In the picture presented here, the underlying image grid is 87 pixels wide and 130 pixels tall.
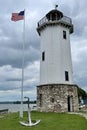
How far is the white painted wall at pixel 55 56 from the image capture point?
80.5ft

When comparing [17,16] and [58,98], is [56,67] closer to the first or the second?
[58,98]

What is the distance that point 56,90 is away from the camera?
922 inches

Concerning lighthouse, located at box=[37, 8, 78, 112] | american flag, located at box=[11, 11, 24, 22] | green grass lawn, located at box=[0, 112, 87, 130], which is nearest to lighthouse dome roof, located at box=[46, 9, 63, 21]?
lighthouse, located at box=[37, 8, 78, 112]

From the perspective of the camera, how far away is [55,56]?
82.0 feet

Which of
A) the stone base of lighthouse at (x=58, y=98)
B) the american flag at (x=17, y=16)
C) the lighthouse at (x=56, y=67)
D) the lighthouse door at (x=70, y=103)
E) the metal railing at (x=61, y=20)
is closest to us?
the american flag at (x=17, y=16)

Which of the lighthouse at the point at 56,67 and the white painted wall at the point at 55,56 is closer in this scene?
the lighthouse at the point at 56,67

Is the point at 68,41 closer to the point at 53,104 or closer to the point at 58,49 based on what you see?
the point at 58,49

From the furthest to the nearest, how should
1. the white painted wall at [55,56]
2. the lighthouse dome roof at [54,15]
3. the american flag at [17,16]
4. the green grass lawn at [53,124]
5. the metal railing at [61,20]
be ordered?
the lighthouse dome roof at [54,15] → the metal railing at [61,20] → the white painted wall at [55,56] → the american flag at [17,16] → the green grass lawn at [53,124]

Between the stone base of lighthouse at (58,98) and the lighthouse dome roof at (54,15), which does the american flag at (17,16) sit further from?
the stone base of lighthouse at (58,98)

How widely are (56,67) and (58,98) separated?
4.00m

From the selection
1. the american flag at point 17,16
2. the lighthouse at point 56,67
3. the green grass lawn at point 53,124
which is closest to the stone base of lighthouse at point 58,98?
the lighthouse at point 56,67

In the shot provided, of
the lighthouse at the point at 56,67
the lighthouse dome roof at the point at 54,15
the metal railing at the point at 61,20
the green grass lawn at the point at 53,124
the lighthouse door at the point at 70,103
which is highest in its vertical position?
the lighthouse dome roof at the point at 54,15

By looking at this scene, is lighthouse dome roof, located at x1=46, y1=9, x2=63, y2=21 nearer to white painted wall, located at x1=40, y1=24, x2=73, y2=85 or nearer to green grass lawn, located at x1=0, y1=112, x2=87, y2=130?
white painted wall, located at x1=40, y1=24, x2=73, y2=85

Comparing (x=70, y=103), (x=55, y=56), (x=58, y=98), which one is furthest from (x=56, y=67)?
(x=70, y=103)
